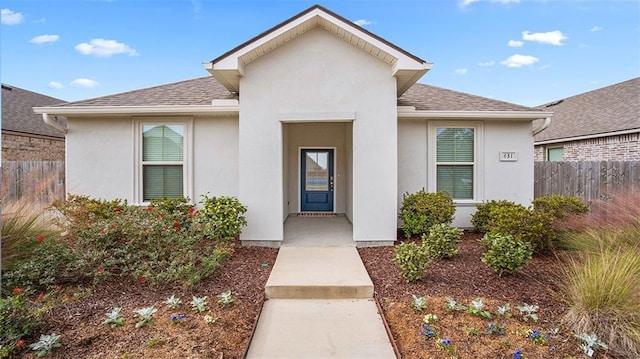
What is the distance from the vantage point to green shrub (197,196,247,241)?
591cm

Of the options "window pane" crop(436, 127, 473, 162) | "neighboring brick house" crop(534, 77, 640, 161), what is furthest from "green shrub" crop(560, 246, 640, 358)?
"neighboring brick house" crop(534, 77, 640, 161)

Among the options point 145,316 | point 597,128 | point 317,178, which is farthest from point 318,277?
point 597,128

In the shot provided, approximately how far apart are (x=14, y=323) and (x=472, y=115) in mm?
8504

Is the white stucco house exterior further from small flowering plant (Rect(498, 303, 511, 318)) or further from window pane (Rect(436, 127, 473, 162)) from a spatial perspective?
small flowering plant (Rect(498, 303, 511, 318))

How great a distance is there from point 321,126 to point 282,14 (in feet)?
11.7

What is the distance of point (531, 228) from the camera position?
17.9 ft

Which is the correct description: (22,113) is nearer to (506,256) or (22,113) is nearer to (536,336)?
(506,256)

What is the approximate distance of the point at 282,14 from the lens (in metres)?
9.41

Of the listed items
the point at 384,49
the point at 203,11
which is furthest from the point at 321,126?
the point at 203,11

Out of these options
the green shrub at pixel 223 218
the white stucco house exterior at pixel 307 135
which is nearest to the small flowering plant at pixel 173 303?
the green shrub at pixel 223 218

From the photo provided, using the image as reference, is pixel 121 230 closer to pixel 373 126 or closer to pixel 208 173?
pixel 208 173

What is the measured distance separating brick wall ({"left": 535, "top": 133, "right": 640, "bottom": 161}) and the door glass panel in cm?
1047

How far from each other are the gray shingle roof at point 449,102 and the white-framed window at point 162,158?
553 centimetres

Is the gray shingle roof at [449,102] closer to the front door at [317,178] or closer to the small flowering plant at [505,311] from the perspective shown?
the front door at [317,178]
